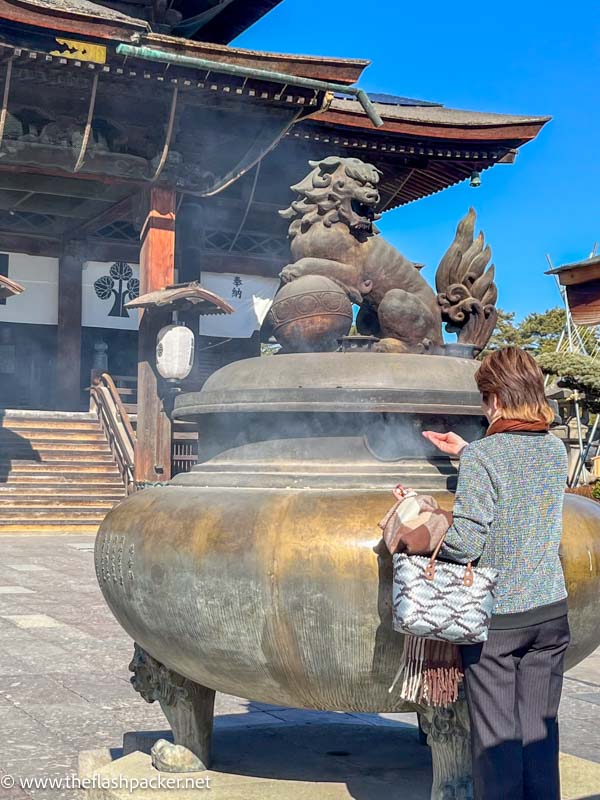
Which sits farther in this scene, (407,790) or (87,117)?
(87,117)

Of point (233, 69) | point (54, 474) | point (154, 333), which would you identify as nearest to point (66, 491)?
point (54, 474)

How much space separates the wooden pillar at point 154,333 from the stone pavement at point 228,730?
20.8 ft

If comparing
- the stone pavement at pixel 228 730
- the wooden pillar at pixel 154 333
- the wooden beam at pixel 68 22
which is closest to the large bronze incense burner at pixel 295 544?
the stone pavement at pixel 228 730

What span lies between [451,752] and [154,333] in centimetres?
1104

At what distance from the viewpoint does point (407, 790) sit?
294 cm

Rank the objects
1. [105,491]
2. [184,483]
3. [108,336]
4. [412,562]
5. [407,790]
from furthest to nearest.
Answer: [108,336] < [105,491] < [184,483] < [407,790] < [412,562]

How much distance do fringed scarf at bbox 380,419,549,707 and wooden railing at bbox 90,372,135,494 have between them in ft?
36.5

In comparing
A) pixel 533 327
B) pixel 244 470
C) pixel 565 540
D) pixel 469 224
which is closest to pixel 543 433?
pixel 565 540

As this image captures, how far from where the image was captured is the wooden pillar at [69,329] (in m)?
17.3

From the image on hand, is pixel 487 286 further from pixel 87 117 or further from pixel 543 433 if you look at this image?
pixel 87 117

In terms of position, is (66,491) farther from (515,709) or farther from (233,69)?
(515,709)

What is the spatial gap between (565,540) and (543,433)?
0.41 m

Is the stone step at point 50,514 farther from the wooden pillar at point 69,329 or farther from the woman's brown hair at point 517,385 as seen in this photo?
the woman's brown hair at point 517,385

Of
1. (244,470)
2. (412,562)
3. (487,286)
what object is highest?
(487,286)
